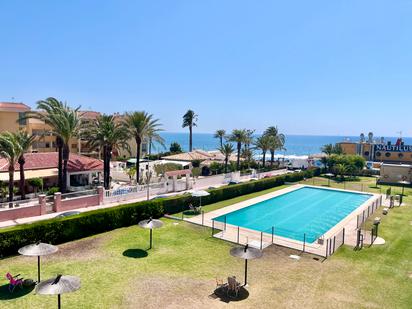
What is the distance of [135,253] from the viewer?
63.8ft

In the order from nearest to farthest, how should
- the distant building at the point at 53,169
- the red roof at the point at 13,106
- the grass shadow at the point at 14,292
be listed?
the grass shadow at the point at 14,292, the distant building at the point at 53,169, the red roof at the point at 13,106

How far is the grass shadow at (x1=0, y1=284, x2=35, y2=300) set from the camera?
45.8 feet

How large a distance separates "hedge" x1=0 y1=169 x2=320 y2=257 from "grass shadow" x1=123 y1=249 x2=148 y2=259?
Answer: 439 centimetres

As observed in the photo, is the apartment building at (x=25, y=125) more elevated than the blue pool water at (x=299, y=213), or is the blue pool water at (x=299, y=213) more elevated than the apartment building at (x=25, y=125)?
Answer: the apartment building at (x=25, y=125)

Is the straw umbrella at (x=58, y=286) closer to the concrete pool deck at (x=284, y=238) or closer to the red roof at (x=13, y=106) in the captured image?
the concrete pool deck at (x=284, y=238)

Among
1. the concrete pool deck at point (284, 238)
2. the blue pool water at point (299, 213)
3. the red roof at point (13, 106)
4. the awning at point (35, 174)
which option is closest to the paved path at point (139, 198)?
the awning at point (35, 174)

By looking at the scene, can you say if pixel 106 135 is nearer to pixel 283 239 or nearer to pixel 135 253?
pixel 135 253

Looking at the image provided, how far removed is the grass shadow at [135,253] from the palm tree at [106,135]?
17.2m

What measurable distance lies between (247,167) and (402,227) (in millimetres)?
34558

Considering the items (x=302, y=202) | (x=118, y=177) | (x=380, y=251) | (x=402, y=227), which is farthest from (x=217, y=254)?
(x=118, y=177)

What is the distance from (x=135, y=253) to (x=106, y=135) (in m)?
19.0

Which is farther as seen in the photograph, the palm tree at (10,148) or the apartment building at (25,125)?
the apartment building at (25,125)

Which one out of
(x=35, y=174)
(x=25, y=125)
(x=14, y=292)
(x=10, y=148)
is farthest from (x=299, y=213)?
(x=25, y=125)

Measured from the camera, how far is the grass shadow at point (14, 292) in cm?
1397
